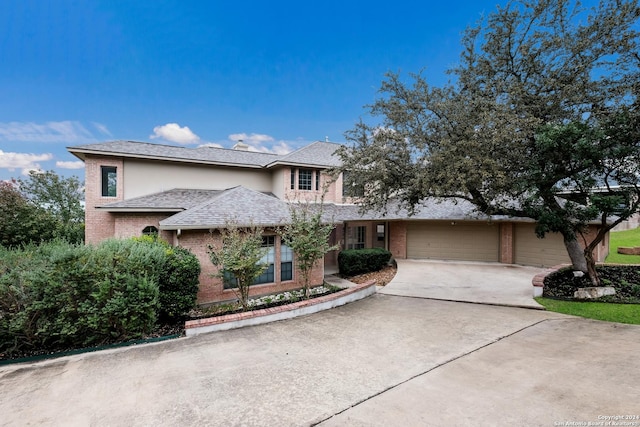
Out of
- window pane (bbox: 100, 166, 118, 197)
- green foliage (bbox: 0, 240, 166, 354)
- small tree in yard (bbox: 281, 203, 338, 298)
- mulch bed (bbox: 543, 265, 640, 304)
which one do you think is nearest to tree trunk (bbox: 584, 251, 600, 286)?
mulch bed (bbox: 543, 265, 640, 304)

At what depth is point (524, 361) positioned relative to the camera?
5.46m

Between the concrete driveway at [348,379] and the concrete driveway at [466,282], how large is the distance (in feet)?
9.04

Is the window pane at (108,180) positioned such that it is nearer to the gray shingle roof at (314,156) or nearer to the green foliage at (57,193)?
the gray shingle roof at (314,156)

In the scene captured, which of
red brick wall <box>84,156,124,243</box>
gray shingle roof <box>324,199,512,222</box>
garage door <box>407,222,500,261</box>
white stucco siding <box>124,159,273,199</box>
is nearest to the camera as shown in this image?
red brick wall <box>84,156,124,243</box>

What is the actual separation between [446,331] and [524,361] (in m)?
1.84

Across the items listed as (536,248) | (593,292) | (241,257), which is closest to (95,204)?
(241,257)

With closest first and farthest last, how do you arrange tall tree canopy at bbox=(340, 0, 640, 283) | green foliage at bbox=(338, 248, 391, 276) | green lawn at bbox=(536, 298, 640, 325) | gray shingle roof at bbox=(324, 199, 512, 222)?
1. green lawn at bbox=(536, 298, 640, 325)
2. tall tree canopy at bbox=(340, 0, 640, 283)
3. green foliage at bbox=(338, 248, 391, 276)
4. gray shingle roof at bbox=(324, 199, 512, 222)

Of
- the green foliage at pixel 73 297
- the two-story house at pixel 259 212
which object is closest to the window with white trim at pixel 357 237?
the two-story house at pixel 259 212

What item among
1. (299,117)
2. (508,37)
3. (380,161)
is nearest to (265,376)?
(380,161)

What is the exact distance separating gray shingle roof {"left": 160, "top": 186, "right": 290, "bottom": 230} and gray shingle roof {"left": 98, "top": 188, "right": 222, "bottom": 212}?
3359 millimetres

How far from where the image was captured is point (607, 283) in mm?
10031

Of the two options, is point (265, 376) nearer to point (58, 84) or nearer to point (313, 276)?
point (313, 276)

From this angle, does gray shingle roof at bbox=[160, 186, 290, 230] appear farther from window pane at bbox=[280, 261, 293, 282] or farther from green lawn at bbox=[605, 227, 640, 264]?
green lawn at bbox=[605, 227, 640, 264]

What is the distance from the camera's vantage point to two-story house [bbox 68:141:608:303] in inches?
434
